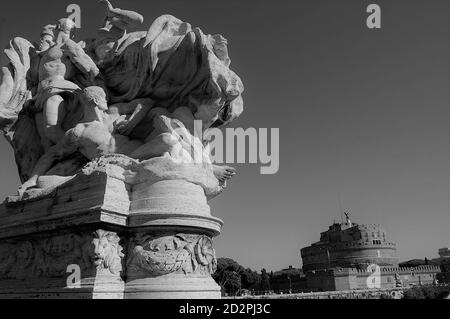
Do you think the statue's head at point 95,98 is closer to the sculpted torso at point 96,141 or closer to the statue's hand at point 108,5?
the sculpted torso at point 96,141

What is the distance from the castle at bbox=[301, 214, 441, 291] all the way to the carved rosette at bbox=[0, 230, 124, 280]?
215 feet

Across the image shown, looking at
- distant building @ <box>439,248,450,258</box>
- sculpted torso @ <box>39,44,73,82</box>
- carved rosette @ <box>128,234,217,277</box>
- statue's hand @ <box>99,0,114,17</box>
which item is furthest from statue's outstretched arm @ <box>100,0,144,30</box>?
distant building @ <box>439,248,450,258</box>

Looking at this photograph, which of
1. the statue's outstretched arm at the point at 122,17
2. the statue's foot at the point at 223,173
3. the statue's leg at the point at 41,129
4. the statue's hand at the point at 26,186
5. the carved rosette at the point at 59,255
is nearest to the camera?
the carved rosette at the point at 59,255

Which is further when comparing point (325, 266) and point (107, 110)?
point (325, 266)

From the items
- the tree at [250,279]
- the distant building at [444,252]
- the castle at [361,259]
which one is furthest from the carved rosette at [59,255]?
the distant building at [444,252]

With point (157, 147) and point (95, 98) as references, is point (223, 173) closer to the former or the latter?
point (157, 147)

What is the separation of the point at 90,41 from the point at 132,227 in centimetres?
404

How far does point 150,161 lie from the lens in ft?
15.3

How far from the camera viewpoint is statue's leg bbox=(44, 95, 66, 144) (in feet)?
19.3

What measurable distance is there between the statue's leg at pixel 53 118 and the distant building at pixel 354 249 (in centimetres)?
7510

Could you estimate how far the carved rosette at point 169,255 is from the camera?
4.17 metres

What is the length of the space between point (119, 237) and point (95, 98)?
2088 mm
